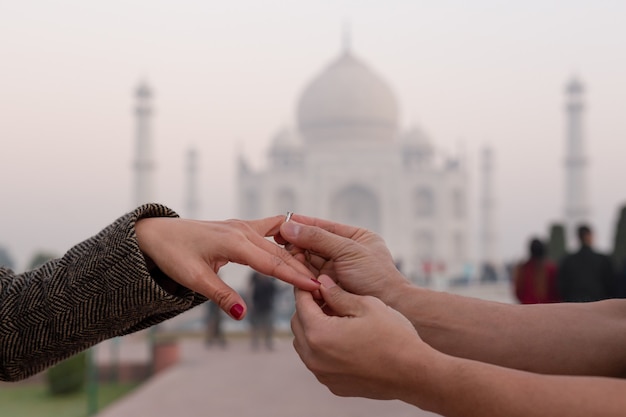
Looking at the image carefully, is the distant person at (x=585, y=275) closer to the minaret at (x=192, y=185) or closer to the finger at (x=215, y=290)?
the finger at (x=215, y=290)

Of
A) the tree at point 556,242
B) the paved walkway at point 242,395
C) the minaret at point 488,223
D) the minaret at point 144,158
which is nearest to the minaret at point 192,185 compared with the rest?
the minaret at point 144,158

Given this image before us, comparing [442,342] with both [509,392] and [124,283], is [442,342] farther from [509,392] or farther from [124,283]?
[124,283]

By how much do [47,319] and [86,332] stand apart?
81mm

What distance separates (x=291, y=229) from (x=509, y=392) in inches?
29.6

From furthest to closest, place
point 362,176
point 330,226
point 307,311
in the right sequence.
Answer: point 362,176, point 330,226, point 307,311

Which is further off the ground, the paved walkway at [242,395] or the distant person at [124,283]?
the distant person at [124,283]

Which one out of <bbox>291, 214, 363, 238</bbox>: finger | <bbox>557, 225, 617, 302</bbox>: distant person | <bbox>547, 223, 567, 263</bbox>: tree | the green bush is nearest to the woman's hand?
<bbox>291, 214, 363, 238</bbox>: finger

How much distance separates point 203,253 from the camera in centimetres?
160

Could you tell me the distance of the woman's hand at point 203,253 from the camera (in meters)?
1.58

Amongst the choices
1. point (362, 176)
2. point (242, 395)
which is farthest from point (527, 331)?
point (362, 176)

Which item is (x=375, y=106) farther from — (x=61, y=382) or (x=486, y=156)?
(x=61, y=382)

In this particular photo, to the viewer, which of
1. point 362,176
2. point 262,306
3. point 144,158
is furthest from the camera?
point 362,176

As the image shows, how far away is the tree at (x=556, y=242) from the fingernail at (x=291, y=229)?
13.7m

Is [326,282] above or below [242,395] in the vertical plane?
above
